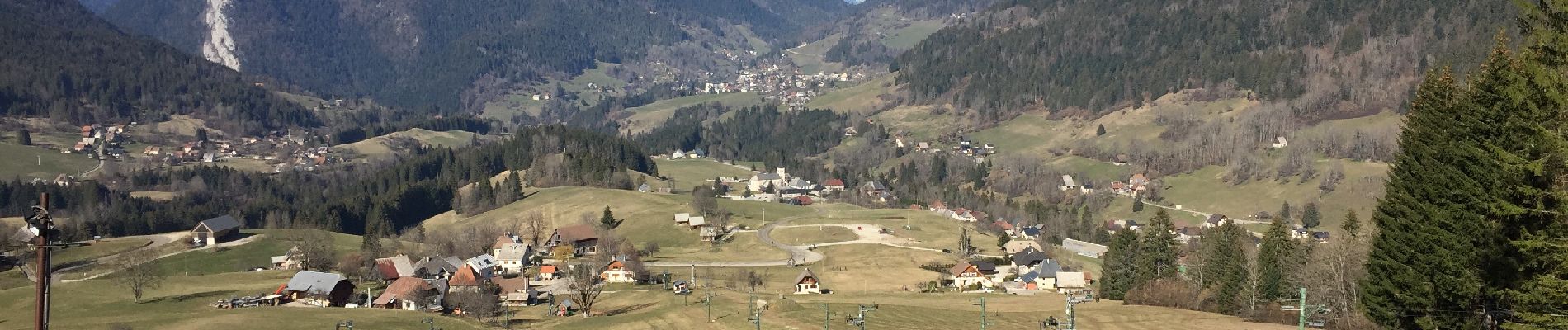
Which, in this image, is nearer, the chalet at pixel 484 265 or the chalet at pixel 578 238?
the chalet at pixel 484 265

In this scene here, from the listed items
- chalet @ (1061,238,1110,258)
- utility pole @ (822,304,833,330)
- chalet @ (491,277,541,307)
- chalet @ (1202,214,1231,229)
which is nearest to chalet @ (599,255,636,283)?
chalet @ (491,277,541,307)

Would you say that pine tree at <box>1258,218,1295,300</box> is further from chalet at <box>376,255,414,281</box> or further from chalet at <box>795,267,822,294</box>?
chalet at <box>376,255,414,281</box>

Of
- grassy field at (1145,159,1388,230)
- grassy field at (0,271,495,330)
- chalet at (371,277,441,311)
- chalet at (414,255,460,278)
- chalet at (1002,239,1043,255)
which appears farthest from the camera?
grassy field at (1145,159,1388,230)

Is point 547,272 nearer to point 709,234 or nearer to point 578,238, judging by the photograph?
point 578,238

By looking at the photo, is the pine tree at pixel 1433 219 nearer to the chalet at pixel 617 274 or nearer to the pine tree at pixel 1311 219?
the chalet at pixel 617 274

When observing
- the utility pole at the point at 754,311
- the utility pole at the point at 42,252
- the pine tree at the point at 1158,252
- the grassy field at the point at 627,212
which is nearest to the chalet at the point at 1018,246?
the grassy field at the point at 627,212

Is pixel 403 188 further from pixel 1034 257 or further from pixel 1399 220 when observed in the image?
pixel 1399 220
